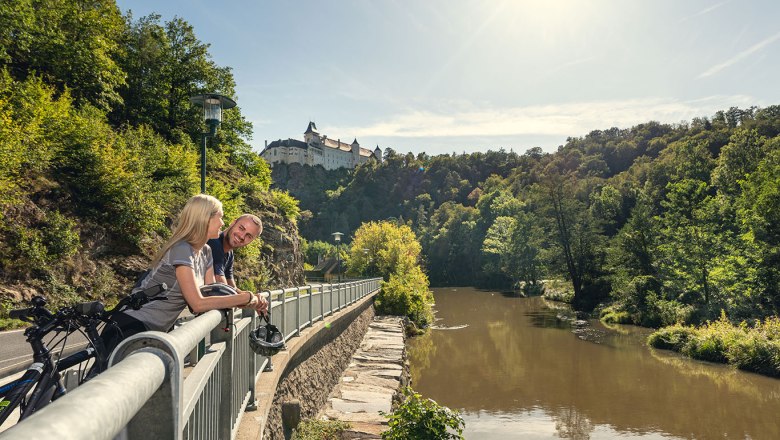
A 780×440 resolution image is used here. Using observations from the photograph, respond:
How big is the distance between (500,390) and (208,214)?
57.9 ft

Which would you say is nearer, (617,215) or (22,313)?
(22,313)

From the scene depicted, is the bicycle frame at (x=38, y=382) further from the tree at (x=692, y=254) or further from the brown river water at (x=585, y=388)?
the tree at (x=692, y=254)

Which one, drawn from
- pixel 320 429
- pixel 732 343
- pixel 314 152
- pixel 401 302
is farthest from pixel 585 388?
pixel 314 152

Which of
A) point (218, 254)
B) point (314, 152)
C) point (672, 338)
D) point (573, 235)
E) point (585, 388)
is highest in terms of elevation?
point (314, 152)

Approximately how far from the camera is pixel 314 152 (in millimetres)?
152625

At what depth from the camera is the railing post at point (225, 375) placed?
3312 millimetres

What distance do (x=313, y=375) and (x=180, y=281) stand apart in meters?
7.59

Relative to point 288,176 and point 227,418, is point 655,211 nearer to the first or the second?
point 227,418

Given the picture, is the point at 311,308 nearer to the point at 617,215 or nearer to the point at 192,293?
the point at 192,293

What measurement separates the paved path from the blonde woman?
6.06 meters

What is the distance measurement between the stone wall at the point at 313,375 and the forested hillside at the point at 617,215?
25207mm

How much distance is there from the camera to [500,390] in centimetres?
A: 1875

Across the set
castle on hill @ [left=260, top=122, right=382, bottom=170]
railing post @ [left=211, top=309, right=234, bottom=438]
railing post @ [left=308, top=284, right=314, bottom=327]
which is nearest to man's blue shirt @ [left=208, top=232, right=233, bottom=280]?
railing post @ [left=211, top=309, right=234, bottom=438]

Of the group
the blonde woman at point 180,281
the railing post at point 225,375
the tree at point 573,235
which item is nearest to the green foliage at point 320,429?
the railing post at point 225,375
